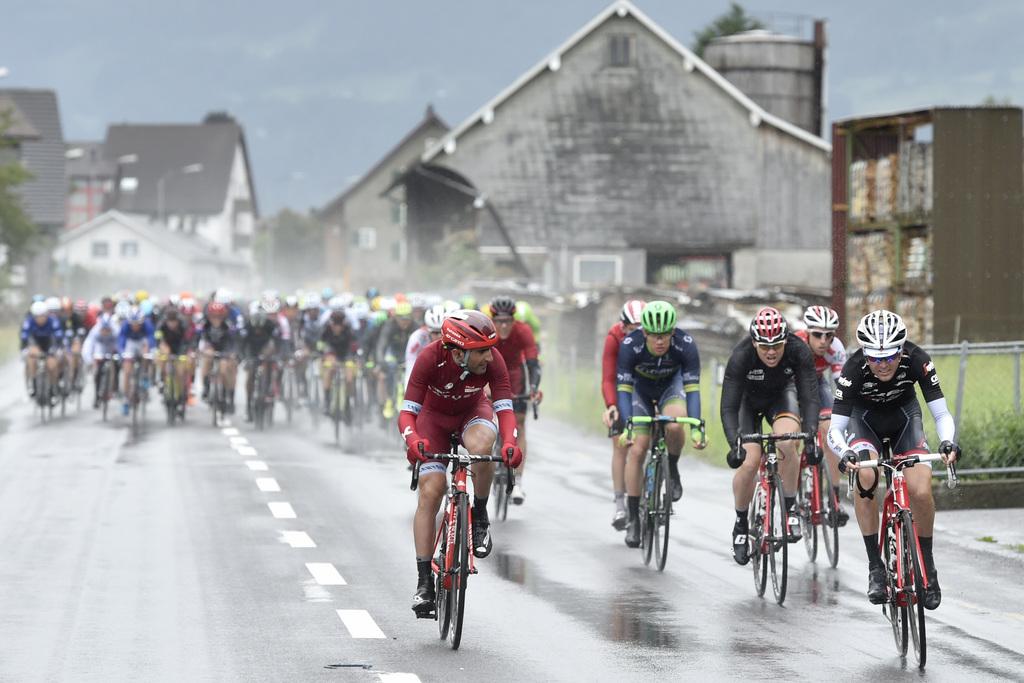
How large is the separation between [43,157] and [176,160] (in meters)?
66.0

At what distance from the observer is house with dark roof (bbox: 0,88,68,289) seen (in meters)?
87.1

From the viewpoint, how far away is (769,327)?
1109cm

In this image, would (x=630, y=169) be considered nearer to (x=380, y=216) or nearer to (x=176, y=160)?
(x=380, y=216)

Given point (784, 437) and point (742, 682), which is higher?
point (784, 437)

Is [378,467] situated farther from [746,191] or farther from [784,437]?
[746,191]

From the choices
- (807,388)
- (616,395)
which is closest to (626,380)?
(616,395)

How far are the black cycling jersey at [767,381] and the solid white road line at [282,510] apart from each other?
4.51 meters

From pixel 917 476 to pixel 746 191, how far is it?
55.0 metres

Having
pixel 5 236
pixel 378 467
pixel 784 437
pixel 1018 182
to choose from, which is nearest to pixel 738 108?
pixel 5 236

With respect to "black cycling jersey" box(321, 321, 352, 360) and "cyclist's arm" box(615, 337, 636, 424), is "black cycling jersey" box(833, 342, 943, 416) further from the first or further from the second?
"black cycling jersey" box(321, 321, 352, 360)

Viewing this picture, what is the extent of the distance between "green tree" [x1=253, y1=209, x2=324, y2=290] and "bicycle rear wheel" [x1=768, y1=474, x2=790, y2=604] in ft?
449

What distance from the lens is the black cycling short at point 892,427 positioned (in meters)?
9.48

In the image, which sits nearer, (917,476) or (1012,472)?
(917,476)

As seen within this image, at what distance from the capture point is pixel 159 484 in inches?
671
